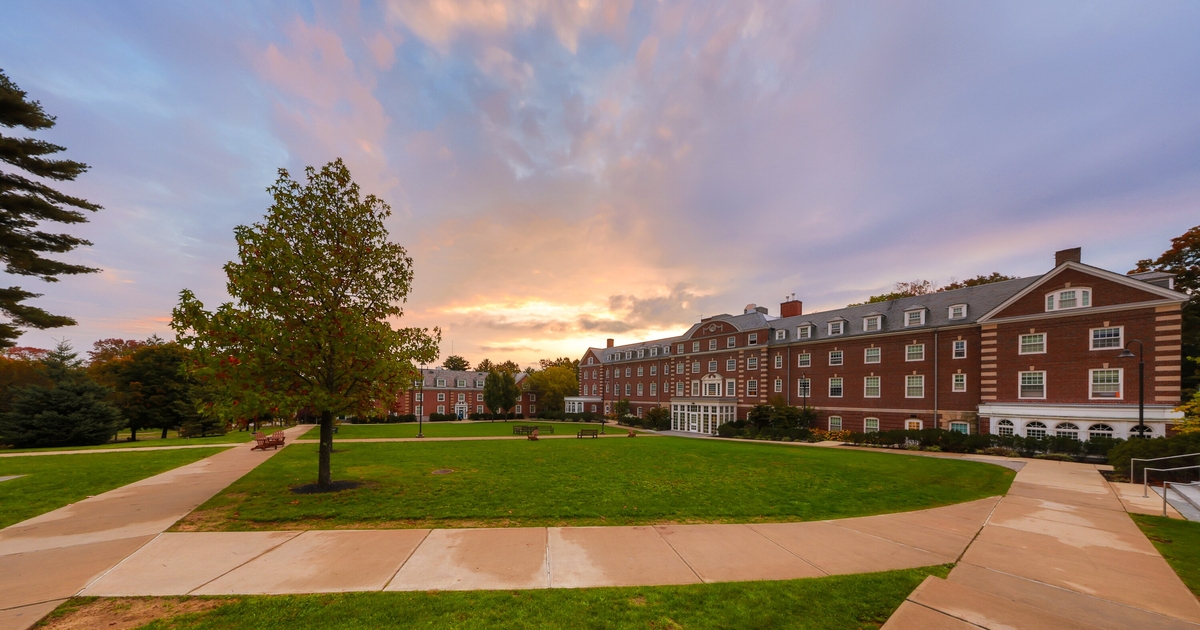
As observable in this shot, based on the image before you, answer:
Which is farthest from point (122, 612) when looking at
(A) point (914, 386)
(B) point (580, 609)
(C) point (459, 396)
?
(C) point (459, 396)

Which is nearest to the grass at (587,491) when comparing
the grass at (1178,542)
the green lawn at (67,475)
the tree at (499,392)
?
the green lawn at (67,475)

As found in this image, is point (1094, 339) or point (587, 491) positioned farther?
point (1094, 339)

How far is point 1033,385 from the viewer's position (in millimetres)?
28516

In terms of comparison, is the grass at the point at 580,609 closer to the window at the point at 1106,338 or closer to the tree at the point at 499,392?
the window at the point at 1106,338

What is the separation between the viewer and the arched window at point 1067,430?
26.0 meters

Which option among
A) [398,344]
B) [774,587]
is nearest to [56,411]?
[398,344]

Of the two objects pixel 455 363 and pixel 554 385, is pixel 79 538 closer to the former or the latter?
pixel 554 385

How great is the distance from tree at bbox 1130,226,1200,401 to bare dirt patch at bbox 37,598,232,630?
159 ft

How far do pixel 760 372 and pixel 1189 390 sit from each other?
27568 mm

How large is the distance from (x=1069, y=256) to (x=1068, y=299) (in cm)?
318

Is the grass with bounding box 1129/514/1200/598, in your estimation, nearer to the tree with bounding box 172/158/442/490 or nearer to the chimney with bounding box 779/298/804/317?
the tree with bounding box 172/158/442/490

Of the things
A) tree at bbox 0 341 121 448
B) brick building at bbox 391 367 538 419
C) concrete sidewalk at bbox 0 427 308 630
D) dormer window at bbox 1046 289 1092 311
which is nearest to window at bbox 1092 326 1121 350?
dormer window at bbox 1046 289 1092 311

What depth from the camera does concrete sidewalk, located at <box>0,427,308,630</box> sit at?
584cm

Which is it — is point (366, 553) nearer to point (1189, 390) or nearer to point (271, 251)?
point (271, 251)
